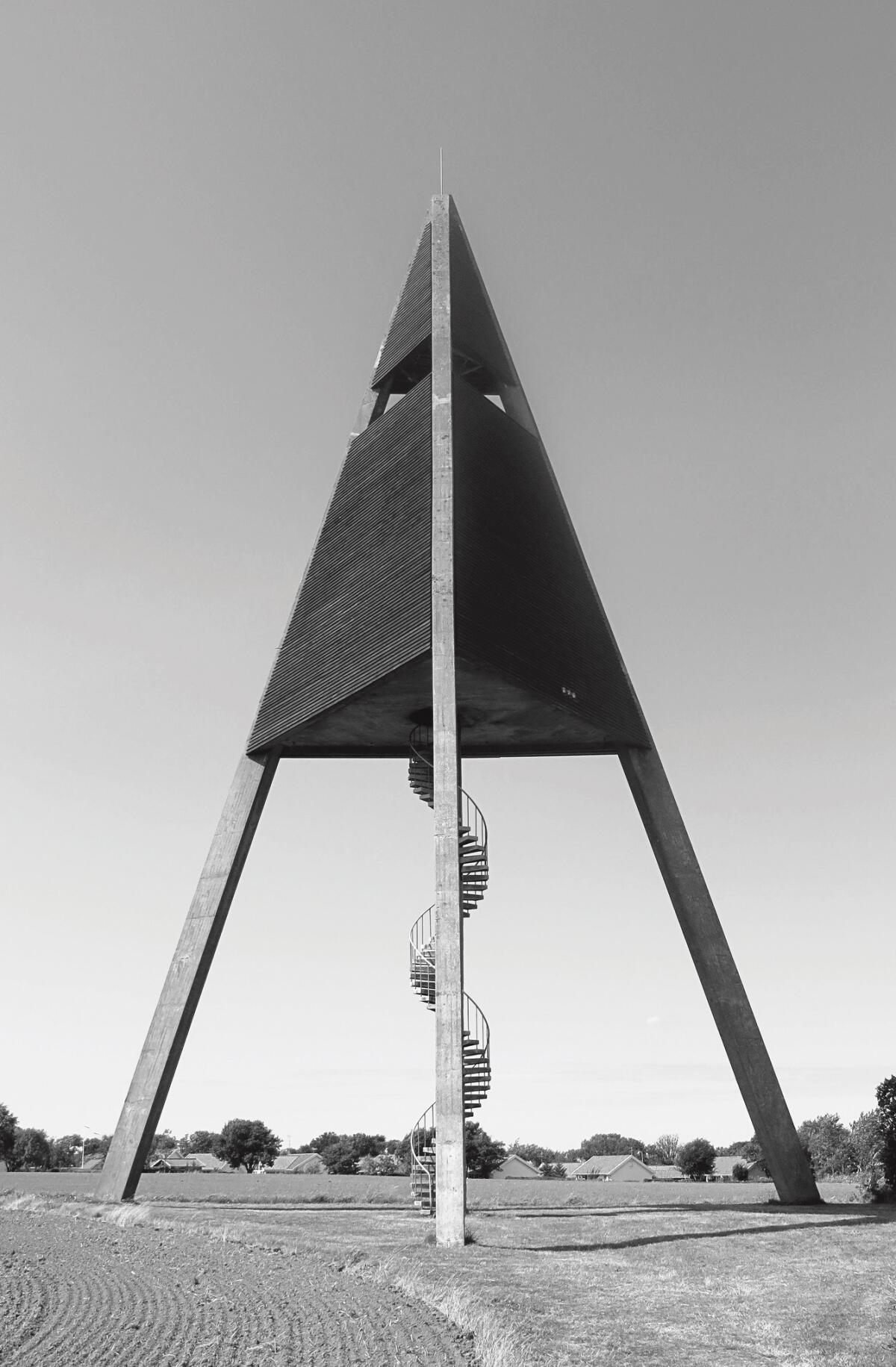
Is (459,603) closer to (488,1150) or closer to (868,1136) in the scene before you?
(868,1136)

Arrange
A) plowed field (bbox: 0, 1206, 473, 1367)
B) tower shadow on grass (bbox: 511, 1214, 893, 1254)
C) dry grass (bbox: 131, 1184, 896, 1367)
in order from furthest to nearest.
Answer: tower shadow on grass (bbox: 511, 1214, 893, 1254), dry grass (bbox: 131, 1184, 896, 1367), plowed field (bbox: 0, 1206, 473, 1367)

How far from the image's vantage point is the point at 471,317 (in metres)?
18.6

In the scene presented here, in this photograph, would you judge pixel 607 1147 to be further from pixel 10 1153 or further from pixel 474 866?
pixel 474 866

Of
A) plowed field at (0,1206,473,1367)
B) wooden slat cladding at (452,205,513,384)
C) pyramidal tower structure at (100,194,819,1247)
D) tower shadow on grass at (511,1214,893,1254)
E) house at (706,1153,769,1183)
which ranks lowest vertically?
plowed field at (0,1206,473,1367)

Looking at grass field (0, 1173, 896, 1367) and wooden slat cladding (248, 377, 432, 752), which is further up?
wooden slat cladding (248, 377, 432, 752)

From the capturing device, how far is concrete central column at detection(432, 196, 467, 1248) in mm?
11211

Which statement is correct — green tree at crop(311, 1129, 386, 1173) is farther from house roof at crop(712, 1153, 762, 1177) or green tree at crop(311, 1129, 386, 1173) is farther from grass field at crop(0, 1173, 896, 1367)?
grass field at crop(0, 1173, 896, 1367)

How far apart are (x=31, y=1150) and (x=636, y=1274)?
6448cm

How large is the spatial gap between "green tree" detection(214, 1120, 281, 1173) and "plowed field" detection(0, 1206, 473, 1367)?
59.7m

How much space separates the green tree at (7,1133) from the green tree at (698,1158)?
3843 cm

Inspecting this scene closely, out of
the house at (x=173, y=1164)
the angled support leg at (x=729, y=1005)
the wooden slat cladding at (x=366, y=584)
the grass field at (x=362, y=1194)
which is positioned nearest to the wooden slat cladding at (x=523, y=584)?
the wooden slat cladding at (x=366, y=584)

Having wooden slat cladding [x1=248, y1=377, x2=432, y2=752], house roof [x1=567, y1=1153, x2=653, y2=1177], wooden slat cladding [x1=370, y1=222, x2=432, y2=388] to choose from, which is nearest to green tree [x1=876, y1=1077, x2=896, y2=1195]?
wooden slat cladding [x1=248, y1=377, x2=432, y2=752]

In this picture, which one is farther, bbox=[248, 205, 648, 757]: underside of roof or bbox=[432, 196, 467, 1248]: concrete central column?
bbox=[248, 205, 648, 757]: underside of roof

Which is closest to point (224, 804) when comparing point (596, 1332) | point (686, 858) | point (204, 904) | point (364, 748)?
point (204, 904)
